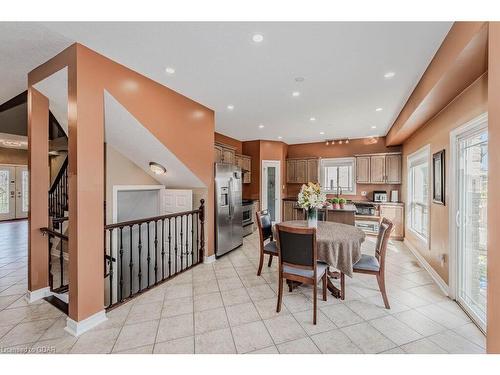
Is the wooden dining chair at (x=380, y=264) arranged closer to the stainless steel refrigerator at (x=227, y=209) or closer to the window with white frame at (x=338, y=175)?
the stainless steel refrigerator at (x=227, y=209)

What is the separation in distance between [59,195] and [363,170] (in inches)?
284

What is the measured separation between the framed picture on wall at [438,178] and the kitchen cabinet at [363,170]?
8.77 ft

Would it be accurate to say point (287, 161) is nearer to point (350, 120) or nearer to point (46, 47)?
point (350, 120)

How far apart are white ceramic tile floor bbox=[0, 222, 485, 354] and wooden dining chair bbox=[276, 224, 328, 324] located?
0.31 meters

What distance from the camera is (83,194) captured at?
2104mm

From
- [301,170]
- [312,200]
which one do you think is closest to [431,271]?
[312,200]

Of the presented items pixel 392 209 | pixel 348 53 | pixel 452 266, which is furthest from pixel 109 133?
pixel 392 209

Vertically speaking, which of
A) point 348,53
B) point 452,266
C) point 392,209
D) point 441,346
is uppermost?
point 348,53

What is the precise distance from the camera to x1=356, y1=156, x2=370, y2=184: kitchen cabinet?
6.05m

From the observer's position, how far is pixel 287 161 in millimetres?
7219

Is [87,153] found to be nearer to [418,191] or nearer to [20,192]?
[418,191]

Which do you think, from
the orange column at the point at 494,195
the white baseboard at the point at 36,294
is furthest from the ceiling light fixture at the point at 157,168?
the orange column at the point at 494,195

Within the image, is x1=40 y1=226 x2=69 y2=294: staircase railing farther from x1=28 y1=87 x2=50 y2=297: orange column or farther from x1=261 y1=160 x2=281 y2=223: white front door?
x1=261 y1=160 x2=281 y2=223: white front door
